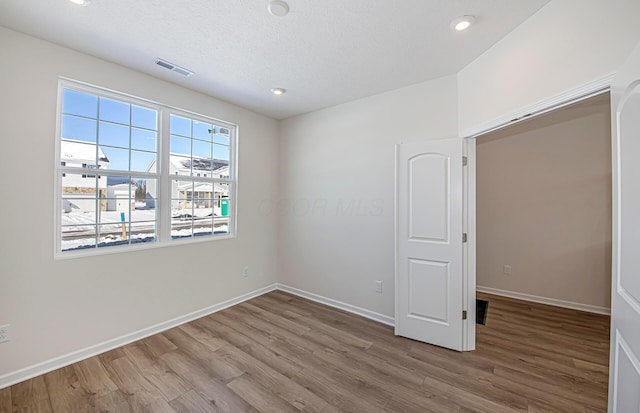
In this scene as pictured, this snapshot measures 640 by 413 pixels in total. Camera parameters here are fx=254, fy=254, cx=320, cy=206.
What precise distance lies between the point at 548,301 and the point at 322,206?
3.37m

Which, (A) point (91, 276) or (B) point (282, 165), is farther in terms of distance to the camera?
(B) point (282, 165)

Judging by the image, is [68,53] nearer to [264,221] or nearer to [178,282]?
[178,282]

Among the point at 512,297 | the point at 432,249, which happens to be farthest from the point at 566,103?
the point at 512,297

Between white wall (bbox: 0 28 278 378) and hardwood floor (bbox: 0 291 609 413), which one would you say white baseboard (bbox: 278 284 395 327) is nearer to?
hardwood floor (bbox: 0 291 609 413)

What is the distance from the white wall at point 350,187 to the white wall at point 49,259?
1.44 meters

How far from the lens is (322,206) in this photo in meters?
3.61

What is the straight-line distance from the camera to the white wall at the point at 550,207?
322 centimetres

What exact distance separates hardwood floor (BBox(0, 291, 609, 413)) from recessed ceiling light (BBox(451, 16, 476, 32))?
8.81 feet

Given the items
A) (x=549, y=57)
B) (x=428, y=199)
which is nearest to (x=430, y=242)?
(x=428, y=199)

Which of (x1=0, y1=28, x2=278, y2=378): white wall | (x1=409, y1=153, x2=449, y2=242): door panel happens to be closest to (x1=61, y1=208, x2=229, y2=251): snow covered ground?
(x1=0, y1=28, x2=278, y2=378): white wall

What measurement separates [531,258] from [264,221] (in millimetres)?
3925

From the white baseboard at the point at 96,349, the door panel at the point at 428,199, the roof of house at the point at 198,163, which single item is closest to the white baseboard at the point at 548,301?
the door panel at the point at 428,199

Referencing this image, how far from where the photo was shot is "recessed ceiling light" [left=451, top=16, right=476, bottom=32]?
178cm

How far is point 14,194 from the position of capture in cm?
196
